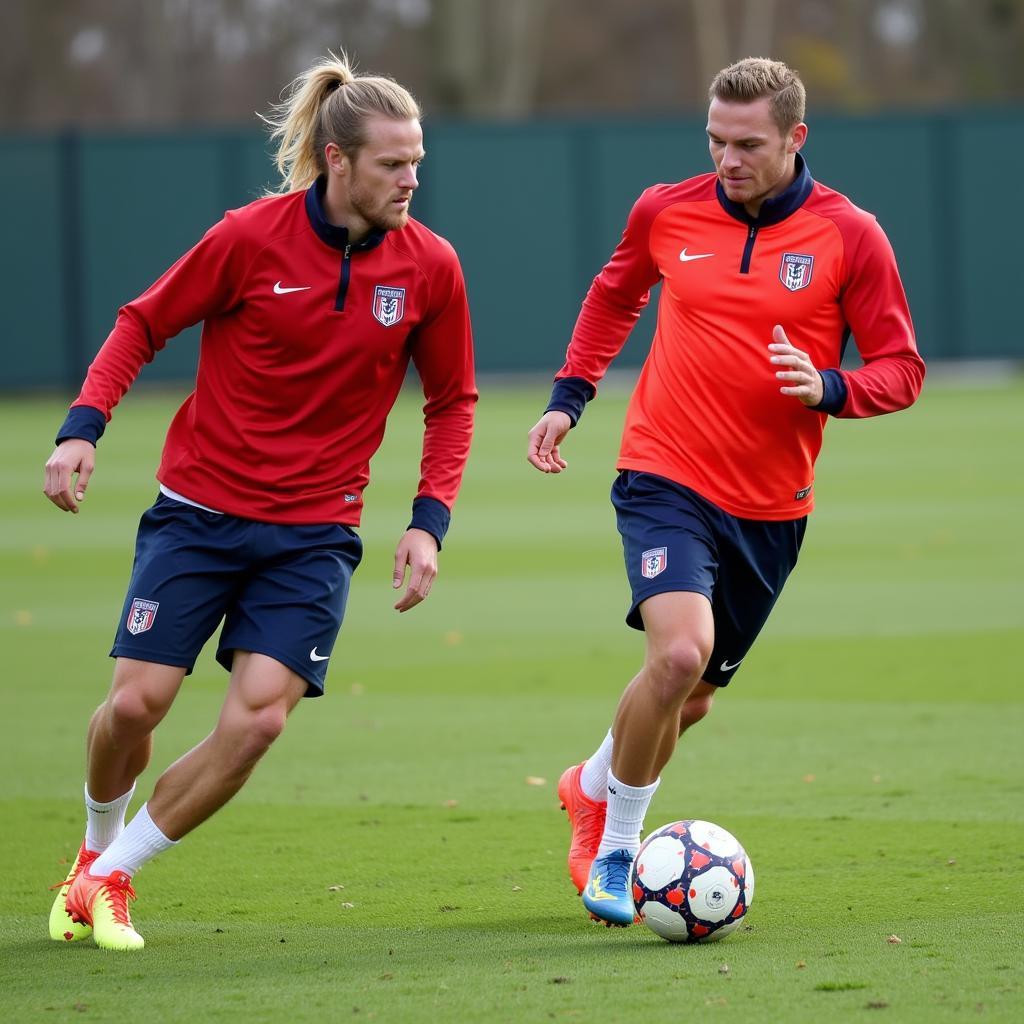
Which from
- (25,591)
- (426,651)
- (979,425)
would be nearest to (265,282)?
(426,651)

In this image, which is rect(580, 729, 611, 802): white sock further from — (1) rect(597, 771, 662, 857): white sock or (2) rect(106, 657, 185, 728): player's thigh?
(2) rect(106, 657, 185, 728): player's thigh

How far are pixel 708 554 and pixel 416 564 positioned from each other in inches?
34.8

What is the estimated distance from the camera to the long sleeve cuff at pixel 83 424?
5.41 meters

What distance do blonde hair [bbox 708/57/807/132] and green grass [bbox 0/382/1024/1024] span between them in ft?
7.86

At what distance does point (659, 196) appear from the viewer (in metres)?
6.21

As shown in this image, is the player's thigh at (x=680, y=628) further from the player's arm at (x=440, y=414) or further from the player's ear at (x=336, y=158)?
the player's ear at (x=336, y=158)

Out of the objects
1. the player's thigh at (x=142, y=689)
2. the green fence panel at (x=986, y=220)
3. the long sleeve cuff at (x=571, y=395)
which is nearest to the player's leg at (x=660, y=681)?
the long sleeve cuff at (x=571, y=395)

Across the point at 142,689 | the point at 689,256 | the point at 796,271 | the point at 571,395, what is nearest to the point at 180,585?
the point at 142,689

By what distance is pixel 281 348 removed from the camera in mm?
5629

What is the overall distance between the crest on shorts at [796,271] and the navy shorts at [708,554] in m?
0.71

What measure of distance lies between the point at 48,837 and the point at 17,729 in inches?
80.9

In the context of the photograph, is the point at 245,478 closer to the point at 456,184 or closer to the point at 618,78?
the point at 456,184

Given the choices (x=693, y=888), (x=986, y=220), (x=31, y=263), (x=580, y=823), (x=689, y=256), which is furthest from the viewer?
(x=986, y=220)

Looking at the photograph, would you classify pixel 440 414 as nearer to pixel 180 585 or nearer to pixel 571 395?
pixel 571 395
